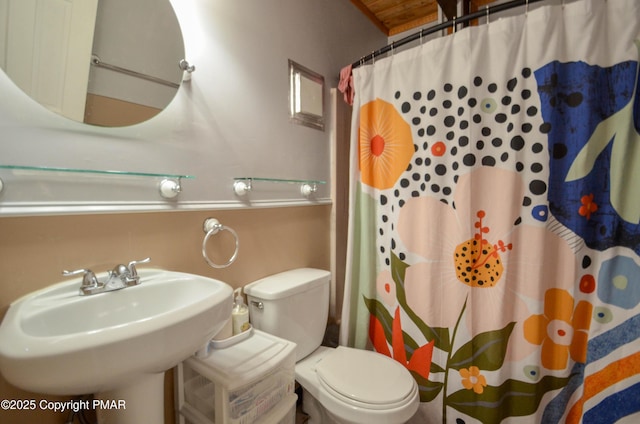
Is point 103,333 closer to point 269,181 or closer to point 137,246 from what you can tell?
point 137,246

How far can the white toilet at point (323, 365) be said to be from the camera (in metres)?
0.96

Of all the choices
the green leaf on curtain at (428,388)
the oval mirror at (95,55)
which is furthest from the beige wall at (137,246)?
the green leaf on curtain at (428,388)

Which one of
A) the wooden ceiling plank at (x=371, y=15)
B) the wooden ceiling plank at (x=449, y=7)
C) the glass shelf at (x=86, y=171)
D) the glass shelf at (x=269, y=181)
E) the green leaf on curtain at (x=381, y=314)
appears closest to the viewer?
the glass shelf at (x=86, y=171)

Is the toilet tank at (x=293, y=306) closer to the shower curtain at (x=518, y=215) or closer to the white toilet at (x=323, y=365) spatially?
the white toilet at (x=323, y=365)

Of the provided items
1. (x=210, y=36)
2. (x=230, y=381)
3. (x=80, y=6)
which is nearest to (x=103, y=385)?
(x=230, y=381)

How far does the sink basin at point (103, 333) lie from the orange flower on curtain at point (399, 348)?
0.98m

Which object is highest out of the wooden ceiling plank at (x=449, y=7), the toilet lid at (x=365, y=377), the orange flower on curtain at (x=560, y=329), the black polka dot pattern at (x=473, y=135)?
the wooden ceiling plank at (x=449, y=7)

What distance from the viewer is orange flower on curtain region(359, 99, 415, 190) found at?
1.34 m

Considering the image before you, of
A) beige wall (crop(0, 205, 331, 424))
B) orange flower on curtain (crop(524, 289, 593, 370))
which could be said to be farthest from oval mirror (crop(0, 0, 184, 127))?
orange flower on curtain (crop(524, 289, 593, 370))

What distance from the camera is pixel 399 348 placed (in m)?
1.37

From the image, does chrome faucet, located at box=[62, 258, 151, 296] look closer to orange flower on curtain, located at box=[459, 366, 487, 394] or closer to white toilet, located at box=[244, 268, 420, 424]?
white toilet, located at box=[244, 268, 420, 424]

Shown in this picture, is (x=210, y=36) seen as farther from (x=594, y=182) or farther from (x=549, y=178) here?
(x=594, y=182)

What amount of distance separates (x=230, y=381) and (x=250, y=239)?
579mm

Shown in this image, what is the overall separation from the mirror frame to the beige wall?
500 millimetres
